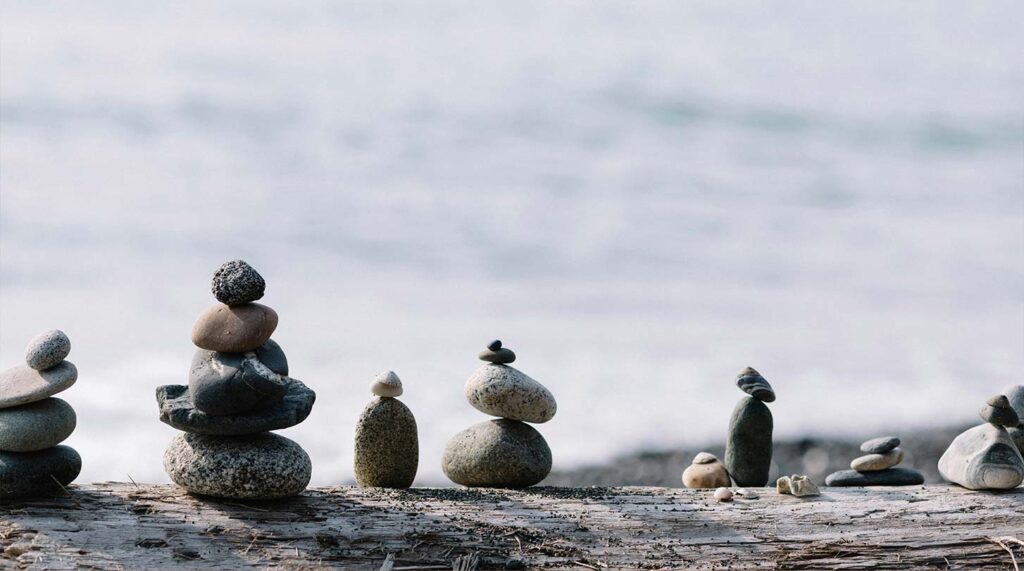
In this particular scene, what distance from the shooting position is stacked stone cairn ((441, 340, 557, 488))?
7.26 metres

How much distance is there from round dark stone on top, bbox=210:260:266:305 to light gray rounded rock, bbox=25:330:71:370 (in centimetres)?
88

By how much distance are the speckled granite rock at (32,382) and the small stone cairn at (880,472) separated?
452 cm

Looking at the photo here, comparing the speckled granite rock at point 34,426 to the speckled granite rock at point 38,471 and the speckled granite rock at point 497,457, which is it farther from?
the speckled granite rock at point 497,457

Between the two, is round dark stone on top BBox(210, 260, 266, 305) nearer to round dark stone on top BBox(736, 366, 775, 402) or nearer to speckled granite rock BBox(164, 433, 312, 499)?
speckled granite rock BBox(164, 433, 312, 499)

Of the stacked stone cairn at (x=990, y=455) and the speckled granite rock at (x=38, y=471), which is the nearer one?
the speckled granite rock at (x=38, y=471)

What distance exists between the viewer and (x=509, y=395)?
24.0 ft

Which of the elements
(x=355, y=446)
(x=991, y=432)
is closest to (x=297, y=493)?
(x=355, y=446)

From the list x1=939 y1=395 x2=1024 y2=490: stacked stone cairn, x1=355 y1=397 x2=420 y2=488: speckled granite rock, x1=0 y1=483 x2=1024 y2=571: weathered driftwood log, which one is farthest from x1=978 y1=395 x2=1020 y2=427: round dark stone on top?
x1=355 y1=397 x2=420 y2=488: speckled granite rock

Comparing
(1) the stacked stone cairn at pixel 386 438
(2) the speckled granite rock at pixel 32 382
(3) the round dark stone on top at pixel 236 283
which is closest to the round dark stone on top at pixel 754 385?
(1) the stacked stone cairn at pixel 386 438

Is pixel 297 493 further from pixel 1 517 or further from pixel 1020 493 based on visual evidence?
pixel 1020 493

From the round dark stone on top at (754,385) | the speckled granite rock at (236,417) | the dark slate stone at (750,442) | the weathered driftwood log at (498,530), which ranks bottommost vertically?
the weathered driftwood log at (498,530)

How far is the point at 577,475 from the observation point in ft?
34.2

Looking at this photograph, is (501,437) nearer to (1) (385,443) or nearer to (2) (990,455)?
(1) (385,443)

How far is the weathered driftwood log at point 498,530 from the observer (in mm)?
5949
